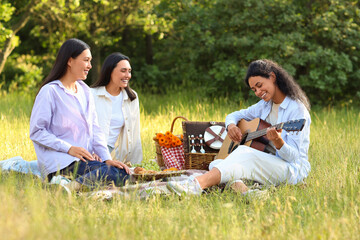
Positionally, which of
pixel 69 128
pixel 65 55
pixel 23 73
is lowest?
pixel 69 128

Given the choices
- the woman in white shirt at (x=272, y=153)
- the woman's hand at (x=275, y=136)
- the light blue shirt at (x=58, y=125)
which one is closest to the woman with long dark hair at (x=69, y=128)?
the light blue shirt at (x=58, y=125)

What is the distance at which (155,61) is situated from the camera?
16562mm

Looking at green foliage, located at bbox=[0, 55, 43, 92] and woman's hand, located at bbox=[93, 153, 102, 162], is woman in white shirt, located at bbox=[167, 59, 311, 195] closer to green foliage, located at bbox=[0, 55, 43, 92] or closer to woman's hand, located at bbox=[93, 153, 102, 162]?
woman's hand, located at bbox=[93, 153, 102, 162]

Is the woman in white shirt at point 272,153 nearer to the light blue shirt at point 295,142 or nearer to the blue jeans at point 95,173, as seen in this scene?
the light blue shirt at point 295,142

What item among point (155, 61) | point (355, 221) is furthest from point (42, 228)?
point (155, 61)

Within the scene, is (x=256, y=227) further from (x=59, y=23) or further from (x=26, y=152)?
(x=59, y=23)

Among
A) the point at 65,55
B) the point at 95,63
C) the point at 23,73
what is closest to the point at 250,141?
the point at 65,55

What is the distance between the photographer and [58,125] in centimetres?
464

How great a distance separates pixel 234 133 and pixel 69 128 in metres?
1.83

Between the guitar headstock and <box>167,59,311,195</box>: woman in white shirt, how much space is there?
10 centimetres

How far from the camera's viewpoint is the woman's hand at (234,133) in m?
5.37

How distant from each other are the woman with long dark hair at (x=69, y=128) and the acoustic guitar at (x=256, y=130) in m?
1.34

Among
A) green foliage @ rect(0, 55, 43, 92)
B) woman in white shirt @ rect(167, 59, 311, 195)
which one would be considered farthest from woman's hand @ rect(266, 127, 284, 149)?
green foliage @ rect(0, 55, 43, 92)

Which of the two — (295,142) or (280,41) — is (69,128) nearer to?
(295,142)
